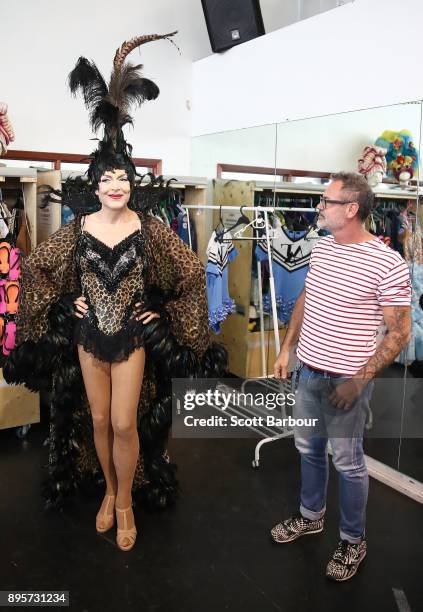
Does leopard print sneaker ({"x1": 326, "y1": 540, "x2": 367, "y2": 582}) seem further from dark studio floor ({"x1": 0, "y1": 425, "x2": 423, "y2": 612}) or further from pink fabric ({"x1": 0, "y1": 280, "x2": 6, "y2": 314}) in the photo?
pink fabric ({"x1": 0, "y1": 280, "x2": 6, "y2": 314})

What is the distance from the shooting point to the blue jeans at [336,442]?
6.97 ft

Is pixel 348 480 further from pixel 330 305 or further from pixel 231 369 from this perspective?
pixel 231 369

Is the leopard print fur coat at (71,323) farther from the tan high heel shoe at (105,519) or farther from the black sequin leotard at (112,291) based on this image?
the tan high heel shoe at (105,519)

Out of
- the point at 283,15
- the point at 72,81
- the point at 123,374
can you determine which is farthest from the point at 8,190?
the point at 283,15

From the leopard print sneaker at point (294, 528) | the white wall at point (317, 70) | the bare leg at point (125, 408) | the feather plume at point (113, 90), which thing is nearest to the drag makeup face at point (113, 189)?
the feather plume at point (113, 90)

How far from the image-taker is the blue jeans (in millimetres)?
2123

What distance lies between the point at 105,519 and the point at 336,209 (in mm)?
1713

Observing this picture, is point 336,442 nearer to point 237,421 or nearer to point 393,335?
point 393,335

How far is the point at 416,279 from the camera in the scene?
2908 mm

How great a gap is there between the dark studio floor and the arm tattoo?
0.92 m

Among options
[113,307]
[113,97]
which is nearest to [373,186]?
[113,97]

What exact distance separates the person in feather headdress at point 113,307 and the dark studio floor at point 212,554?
18cm

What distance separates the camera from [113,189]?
7.18 ft

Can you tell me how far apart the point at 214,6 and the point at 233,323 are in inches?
97.6
